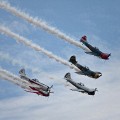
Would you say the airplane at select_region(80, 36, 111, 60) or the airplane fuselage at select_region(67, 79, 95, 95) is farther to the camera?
the airplane fuselage at select_region(67, 79, 95, 95)

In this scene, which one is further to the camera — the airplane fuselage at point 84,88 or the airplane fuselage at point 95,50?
the airplane fuselage at point 84,88

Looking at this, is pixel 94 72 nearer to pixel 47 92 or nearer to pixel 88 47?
pixel 88 47

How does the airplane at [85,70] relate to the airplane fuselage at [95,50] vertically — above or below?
below

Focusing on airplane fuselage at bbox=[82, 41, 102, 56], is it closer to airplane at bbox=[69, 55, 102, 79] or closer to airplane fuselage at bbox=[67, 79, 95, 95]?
airplane at bbox=[69, 55, 102, 79]

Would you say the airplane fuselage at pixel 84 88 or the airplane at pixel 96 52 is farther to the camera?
the airplane fuselage at pixel 84 88

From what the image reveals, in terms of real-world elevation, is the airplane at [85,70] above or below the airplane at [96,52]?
below

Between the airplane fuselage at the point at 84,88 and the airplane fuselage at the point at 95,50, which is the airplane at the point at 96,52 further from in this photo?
the airplane fuselage at the point at 84,88

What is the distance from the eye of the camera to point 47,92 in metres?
98.4

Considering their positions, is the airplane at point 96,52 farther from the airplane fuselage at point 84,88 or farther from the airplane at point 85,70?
the airplane fuselage at point 84,88

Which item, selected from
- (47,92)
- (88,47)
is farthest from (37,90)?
(88,47)

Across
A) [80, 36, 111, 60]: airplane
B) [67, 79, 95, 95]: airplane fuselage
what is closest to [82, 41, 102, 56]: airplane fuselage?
[80, 36, 111, 60]: airplane

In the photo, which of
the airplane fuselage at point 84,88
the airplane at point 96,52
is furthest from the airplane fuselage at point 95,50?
the airplane fuselage at point 84,88

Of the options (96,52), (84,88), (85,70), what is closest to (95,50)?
(96,52)

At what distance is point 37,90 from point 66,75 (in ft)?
58.4
